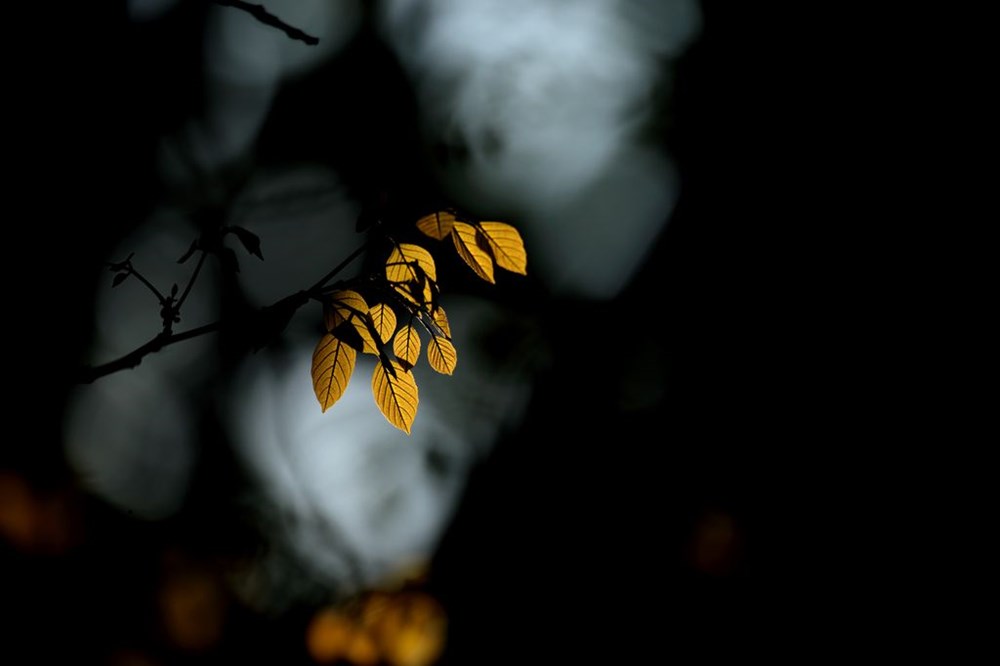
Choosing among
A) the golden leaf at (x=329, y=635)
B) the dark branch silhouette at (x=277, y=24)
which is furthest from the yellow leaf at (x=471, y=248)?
the golden leaf at (x=329, y=635)

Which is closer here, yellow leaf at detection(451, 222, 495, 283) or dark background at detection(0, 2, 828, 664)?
yellow leaf at detection(451, 222, 495, 283)

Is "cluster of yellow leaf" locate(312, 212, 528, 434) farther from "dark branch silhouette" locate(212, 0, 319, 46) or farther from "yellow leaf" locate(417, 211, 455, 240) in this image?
"dark branch silhouette" locate(212, 0, 319, 46)

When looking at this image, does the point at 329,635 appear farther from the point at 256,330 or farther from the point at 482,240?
the point at 482,240

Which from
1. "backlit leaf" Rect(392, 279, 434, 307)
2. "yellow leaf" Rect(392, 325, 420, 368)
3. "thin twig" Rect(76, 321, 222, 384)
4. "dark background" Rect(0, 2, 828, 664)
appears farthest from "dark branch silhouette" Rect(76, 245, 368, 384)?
"dark background" Rect(0, 2, 828, 664)

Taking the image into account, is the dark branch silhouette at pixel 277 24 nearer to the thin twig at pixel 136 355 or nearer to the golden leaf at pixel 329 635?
the thin twig at pixel 136 355

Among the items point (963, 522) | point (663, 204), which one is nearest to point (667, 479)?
point (963, 522)

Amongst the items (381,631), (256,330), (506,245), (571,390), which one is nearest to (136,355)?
(256,330)
